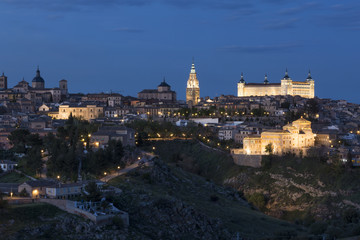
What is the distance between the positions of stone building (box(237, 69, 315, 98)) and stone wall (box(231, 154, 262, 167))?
2622 inches

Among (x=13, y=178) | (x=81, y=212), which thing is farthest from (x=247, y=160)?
(x=81, y=212)

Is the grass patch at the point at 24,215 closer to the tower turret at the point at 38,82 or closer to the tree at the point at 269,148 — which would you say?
the tree at the point at 269,148

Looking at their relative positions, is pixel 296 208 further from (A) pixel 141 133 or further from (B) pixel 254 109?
(B) pixel 254 109

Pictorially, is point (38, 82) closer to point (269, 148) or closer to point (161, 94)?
point (161, 94)

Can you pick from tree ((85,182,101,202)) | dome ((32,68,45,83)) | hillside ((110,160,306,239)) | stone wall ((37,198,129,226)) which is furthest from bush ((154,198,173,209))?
dome ((32,68,45,83))

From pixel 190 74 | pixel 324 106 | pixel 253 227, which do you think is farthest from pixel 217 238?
pixel 190 74

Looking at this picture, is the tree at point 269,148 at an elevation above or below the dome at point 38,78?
below

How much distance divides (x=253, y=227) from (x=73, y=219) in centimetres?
1576

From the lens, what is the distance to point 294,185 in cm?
6231

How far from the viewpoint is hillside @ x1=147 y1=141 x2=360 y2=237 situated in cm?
5578

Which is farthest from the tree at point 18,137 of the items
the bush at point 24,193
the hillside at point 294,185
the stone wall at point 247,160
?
the stone wall at point 247,160

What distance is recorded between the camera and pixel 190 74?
137 metres

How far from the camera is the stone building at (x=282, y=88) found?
134875mm

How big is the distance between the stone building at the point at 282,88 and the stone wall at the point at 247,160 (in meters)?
66.6
